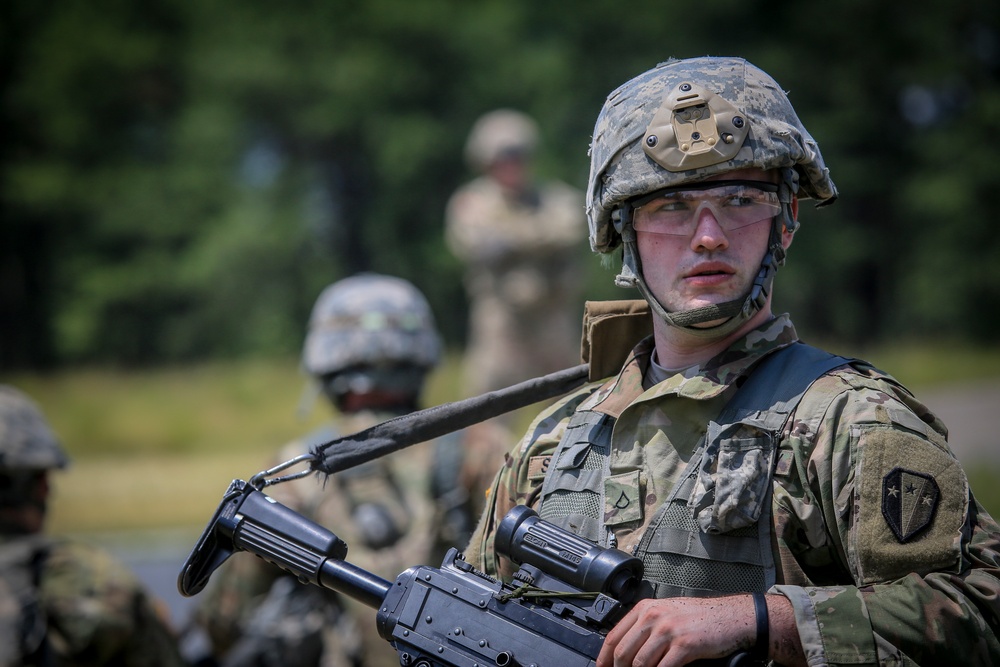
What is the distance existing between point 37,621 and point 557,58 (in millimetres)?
19891

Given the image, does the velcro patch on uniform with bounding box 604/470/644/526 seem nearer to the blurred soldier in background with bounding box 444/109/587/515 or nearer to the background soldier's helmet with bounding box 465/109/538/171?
the blurred soldier in background with bounding box 444/109/587/515

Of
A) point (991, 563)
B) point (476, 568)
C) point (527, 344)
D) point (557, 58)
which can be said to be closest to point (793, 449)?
point (991, 563)

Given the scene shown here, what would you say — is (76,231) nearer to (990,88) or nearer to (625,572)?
(990,88)

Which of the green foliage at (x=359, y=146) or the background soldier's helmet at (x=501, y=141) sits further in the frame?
the green foliage at (x=359, y=146)

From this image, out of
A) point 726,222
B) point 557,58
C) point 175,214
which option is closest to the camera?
point 726,222

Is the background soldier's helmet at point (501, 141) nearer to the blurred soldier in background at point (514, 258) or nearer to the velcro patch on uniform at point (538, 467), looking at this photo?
the blurred soldier in background at point (514, 258)

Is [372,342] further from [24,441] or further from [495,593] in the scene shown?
[495,593]

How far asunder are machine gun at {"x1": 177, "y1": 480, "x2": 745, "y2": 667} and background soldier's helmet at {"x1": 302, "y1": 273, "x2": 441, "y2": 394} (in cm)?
264

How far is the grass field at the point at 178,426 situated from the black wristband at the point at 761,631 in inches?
332

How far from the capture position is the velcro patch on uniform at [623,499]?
2.77 meters

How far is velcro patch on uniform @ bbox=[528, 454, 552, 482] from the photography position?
3.06 meters

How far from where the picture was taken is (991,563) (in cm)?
243

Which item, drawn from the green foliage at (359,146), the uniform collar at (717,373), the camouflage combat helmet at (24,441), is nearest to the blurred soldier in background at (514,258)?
the camouflage combat helmet at (24,441)

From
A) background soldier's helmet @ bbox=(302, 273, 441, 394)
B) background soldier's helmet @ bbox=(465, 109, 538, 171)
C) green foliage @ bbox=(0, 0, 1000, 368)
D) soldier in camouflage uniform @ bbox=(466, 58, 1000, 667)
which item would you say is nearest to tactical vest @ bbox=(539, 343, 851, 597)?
soldier in camouflage uniform @ bbox=(466, 58, 1000, 667)
